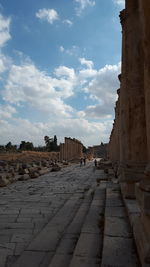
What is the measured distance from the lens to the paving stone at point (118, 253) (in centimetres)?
278

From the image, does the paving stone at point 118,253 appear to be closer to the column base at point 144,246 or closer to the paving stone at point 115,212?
the column base at point 144,246

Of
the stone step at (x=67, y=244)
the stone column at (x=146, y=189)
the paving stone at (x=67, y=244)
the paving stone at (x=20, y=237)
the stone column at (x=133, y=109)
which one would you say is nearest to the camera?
the stone column at (x=146, y=189)

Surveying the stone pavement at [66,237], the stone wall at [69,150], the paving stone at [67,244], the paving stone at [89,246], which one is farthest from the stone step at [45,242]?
the stone wall at [69,150]

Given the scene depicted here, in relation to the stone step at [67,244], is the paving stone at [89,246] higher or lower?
higher

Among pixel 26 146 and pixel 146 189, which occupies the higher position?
pixel 26 146

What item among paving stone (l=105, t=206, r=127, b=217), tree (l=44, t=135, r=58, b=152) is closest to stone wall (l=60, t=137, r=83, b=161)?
tree (l=44, t=135, r=58, b=152)

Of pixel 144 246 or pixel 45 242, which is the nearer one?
pixel 144 246

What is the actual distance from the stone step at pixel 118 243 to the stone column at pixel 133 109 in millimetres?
942

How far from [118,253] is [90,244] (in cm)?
74

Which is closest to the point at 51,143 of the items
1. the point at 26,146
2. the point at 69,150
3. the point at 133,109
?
the point at 26,146

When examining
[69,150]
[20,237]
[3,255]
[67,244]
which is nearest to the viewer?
[3,255]

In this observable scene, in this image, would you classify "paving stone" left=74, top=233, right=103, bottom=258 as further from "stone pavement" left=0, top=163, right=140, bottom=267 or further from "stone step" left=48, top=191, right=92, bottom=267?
"stone step" left=48, top=191, right=92, bottom=267

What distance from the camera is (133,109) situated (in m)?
5.89

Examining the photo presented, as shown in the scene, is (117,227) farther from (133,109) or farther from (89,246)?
(133,109)
